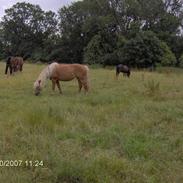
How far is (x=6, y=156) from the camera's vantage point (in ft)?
20.0

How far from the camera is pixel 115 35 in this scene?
5522 centimetres

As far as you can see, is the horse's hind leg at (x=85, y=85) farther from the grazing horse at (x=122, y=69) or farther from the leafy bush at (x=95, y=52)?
the leafy bush at (x=95, y=52)

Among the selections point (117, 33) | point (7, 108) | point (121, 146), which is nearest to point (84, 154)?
point (121, 146)

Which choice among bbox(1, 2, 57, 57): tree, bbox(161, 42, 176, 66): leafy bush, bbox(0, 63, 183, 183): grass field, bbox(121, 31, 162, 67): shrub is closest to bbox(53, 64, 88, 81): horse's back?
bbox(0, 63, 183, 183): grass field

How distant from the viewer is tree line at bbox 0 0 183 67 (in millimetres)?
48219

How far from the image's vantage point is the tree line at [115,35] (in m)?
48.2

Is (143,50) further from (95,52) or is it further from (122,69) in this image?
(122,69)

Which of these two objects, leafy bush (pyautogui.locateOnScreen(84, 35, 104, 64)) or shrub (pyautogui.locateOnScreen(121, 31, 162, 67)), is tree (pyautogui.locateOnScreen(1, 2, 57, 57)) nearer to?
leafy bush (pyautogui.locateOnScreen(84, 35, 104, 64))

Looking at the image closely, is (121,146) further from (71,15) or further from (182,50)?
(71,15)

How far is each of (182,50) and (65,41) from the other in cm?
1807
